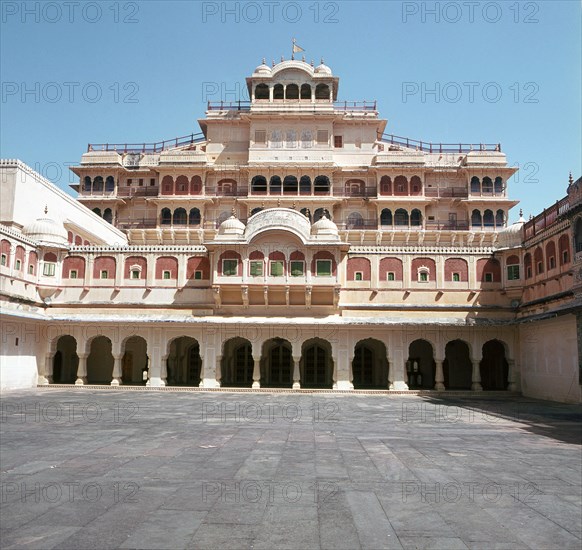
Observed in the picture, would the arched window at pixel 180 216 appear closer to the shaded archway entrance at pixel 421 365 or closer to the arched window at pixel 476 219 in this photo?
the shaded archway entrance at pixel 421 365

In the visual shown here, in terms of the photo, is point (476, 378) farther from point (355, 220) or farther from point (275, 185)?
point (275, 185)

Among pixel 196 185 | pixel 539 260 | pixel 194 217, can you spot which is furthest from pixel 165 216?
pixel 539 260

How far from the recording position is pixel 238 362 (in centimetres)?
3803

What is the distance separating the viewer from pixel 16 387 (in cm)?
3098

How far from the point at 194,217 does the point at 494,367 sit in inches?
998

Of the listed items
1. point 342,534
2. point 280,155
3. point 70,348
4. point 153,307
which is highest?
point 280,155

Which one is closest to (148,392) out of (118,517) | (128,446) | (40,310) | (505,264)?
(40,310)

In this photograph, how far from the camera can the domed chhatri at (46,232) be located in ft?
109

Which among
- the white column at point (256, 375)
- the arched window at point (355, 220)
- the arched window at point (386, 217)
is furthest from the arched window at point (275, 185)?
the white column at point (256, 375)

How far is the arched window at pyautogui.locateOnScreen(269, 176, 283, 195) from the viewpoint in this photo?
46281mm

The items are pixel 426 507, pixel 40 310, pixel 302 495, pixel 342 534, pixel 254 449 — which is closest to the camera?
pixel 342 534

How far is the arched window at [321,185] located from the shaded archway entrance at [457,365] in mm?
16363

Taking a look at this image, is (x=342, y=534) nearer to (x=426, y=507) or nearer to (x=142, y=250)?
(x=426, y=507)

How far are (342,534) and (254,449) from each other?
601 cm
